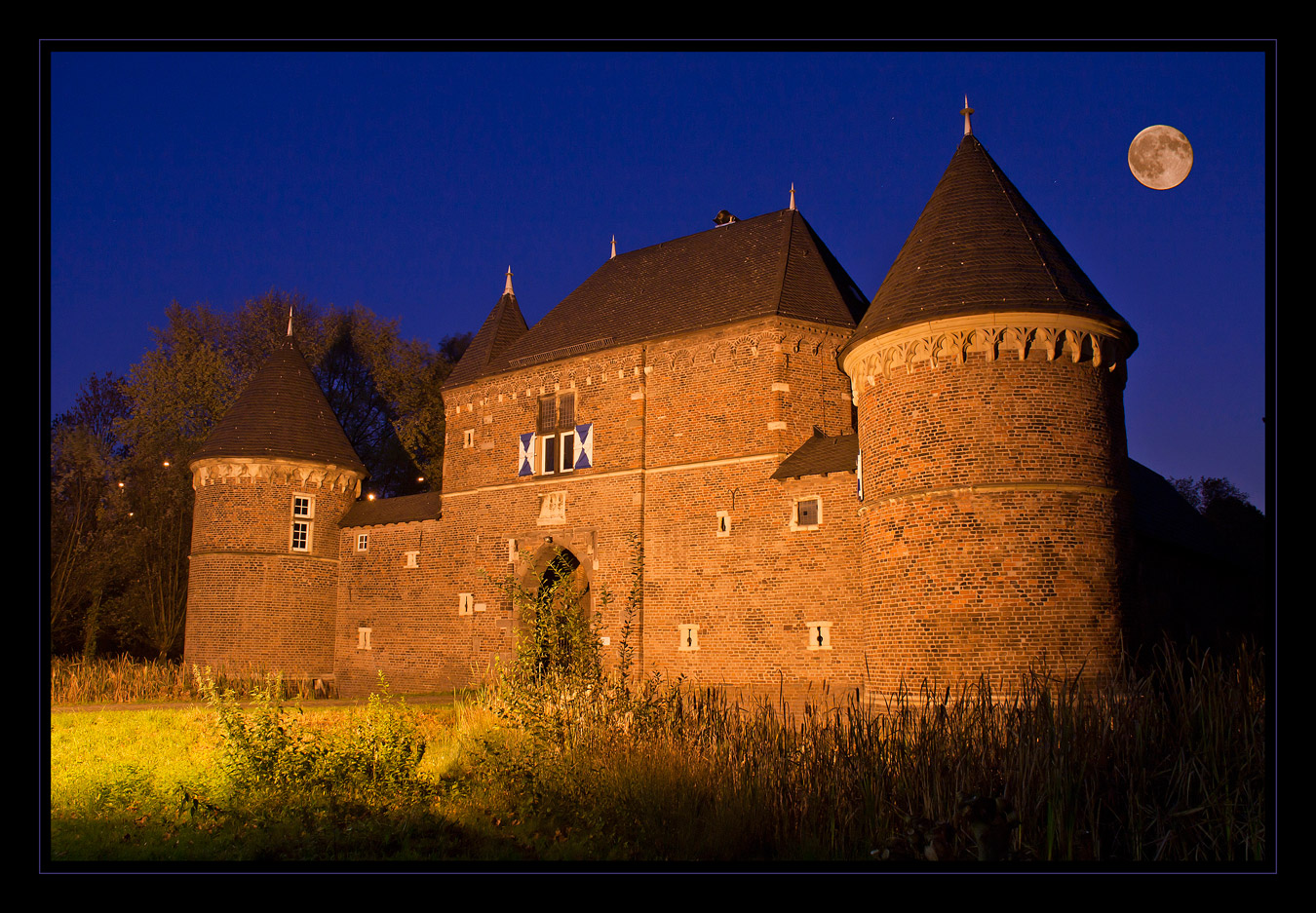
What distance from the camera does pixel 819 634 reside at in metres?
18.5

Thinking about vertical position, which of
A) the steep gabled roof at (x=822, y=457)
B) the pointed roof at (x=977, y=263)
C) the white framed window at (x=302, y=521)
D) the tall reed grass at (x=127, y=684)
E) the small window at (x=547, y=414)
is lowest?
the tall reed grass at (x=127, y=684)

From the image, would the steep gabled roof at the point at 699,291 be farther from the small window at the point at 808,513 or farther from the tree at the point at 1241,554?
the tree at the point at 1241,554

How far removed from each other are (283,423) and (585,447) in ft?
29.6

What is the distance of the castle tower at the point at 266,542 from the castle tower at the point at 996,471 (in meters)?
15.9

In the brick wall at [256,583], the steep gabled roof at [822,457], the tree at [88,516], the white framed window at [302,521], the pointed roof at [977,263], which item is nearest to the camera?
the pointed roof at [977,263]

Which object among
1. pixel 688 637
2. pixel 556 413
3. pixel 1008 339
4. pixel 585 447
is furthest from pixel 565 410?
pixel 1008 339

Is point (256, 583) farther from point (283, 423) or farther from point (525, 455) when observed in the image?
point (525, 455)

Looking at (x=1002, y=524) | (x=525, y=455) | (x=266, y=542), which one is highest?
(x=525, y=455)

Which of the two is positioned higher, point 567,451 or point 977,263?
point 977,263

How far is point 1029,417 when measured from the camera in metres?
14.4

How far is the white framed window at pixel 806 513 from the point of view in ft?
61.3

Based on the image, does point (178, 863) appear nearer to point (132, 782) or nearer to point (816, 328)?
point (132, 782)

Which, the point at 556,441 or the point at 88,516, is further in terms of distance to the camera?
the point at 88,516

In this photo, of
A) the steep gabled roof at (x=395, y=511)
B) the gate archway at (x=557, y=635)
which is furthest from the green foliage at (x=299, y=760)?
the steep gabled roof at (x=395, y=511)
